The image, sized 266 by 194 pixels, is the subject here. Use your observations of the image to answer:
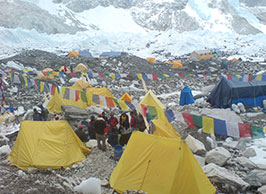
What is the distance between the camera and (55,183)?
5266 mm

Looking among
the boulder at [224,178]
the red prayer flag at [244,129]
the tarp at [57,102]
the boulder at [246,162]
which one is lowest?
the tarp at [57,102]

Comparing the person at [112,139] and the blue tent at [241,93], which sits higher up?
the blue tent at [241,93]

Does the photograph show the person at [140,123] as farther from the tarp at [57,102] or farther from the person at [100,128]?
the tarp at [57,102]

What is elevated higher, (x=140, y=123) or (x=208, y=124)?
(x=208, y=124)

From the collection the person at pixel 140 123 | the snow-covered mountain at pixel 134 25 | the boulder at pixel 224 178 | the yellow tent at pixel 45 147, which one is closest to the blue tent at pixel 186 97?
the person at pixel 140 123

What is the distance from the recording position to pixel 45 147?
20.5ft

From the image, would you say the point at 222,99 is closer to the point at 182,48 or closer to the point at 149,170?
the point at 149,170

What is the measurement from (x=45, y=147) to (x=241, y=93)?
8.74 metres

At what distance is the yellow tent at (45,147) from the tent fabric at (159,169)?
164 cm

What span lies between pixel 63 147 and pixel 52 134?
19.4 inches

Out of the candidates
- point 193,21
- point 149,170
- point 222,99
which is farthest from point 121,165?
point 193,21

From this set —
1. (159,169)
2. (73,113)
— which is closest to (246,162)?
(159,169)

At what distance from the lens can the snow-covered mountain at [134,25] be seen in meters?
48.7

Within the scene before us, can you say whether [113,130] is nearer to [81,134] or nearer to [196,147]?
[81,134]
